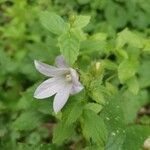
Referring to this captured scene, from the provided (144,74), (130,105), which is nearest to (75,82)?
(130,105)

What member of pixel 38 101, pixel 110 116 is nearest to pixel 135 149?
pixel 110 116

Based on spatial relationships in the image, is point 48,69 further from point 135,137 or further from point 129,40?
point 129,40

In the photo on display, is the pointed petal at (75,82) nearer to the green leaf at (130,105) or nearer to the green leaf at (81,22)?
the green leaf at (81,22)

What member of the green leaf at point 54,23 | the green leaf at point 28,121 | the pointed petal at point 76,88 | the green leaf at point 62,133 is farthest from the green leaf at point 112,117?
the green leaf at point 28,121

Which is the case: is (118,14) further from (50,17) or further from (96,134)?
(96,134)

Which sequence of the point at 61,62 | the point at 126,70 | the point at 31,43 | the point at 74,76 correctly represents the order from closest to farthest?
the point at 74,76
the point at 61,62
the point at 126,70
the point at 31,43

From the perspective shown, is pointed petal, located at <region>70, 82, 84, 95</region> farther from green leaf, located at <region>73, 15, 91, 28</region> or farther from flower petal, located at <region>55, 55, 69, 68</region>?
green leaf, located at <region>73, 15, 91, 28</region>
